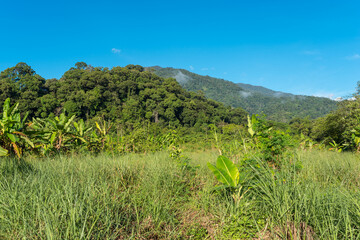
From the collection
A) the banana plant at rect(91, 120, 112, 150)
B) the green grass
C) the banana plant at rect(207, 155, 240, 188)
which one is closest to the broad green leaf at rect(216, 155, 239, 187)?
the banana plant at rect(207, 155, 240, 188)

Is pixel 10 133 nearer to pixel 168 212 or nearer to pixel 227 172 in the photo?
pixel 168 212

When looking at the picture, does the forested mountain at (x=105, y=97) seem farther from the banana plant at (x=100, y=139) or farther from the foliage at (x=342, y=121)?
the banana plant at (x=100, y=139)

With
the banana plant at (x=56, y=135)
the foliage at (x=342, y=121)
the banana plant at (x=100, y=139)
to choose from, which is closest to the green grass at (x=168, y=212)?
the banana plant at (x=56, y=135)

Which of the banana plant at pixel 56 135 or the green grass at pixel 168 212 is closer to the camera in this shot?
the green grass at pixel 168 212

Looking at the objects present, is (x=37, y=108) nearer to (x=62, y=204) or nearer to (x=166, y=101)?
(x=166, y=101)

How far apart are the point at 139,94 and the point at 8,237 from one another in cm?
3861

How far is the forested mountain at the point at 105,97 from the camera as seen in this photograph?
2777 cm

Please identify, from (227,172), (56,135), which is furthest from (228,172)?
(56,135)

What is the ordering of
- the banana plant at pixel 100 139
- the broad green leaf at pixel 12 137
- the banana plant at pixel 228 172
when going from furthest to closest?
the banana plant at pixel 100 139 < the broad green leaf at pixel 12 137 < the banana plant at pixel 228 172

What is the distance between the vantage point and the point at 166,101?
37438 mm

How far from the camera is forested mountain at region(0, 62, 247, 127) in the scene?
91.1 feet

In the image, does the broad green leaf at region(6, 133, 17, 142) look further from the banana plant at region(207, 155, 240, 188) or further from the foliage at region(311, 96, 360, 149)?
the foliage at region(311, 96, 360, 149)

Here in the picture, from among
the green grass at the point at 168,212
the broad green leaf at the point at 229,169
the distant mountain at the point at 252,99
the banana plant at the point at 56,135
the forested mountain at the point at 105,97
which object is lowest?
the green grass at the point at 168,212

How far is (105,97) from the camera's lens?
3459 cm
